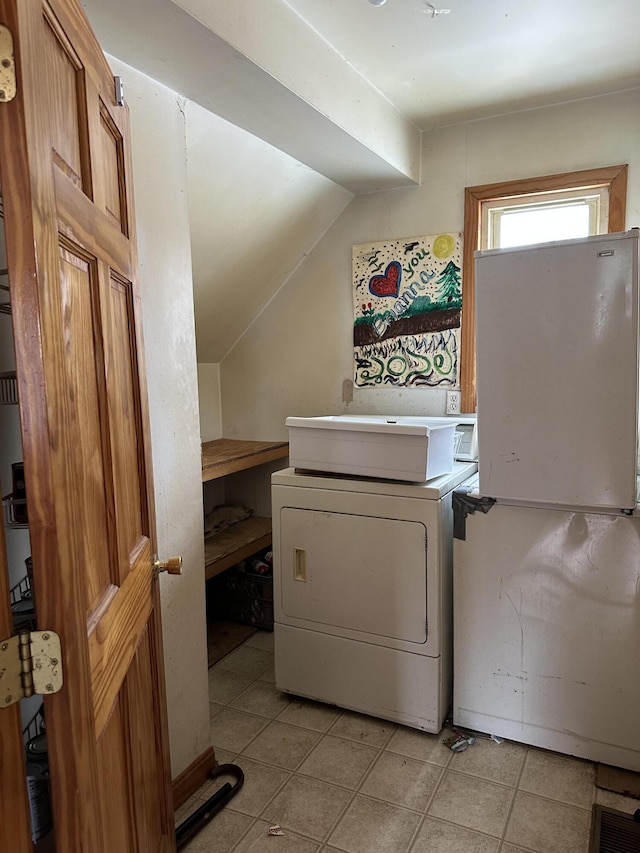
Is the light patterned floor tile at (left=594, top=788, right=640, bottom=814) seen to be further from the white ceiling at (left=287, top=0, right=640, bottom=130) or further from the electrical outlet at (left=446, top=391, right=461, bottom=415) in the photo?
the white ceiling at (left=287, top=0, right=640, bottom=130)

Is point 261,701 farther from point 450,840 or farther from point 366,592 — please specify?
point 450,840

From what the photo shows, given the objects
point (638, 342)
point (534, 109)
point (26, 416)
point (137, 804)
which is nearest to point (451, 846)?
point (137, 804)

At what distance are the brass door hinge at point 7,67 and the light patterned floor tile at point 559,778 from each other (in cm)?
226

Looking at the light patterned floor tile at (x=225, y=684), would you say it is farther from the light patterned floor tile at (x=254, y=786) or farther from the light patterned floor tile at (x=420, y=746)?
the light patterned floor tile at (x=420, y=746)

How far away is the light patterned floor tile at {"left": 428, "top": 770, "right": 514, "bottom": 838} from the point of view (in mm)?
1803

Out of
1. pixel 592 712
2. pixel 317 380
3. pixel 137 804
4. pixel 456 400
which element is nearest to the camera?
pixel 137 804

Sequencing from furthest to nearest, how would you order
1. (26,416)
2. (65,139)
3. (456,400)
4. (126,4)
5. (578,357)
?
(456,400) → (578,357) → (126,4) → (65,139) → (26,416)

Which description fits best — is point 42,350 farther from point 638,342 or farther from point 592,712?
point 592,712

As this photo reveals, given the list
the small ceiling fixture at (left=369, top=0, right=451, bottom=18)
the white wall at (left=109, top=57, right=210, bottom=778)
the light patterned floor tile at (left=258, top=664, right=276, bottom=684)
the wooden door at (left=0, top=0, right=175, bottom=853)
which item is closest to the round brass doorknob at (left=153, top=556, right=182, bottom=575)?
the wooden door at (left=0, top=0, right=175, bottom=853)

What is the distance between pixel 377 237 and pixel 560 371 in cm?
145

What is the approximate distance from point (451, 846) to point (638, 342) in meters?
1.60

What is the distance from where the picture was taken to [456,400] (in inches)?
114

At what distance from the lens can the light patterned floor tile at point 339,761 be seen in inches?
79.7

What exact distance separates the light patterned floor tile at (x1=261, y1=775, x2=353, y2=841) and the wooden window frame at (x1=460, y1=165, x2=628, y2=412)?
1723 millimetres
